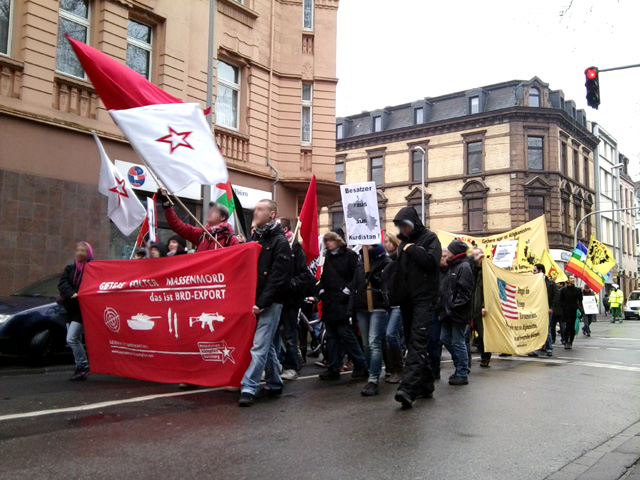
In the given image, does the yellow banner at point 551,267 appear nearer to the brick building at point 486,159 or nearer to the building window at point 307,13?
the building window at point 307,13

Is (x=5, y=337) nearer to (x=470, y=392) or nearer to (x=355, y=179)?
(x=470, y=392)

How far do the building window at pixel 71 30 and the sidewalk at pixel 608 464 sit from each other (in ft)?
43.3

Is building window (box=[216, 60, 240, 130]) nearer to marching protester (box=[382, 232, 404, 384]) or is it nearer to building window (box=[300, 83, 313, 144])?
building window (box=[300, 83, 313, 144])

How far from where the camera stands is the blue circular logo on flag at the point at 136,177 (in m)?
15.0

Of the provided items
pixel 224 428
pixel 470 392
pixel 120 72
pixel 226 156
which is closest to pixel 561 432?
pixel 470 392

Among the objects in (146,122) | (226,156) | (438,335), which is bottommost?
(438,335)

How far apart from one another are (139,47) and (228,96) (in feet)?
10.7

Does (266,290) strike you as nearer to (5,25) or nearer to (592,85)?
(592,85)

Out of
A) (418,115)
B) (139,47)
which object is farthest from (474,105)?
(139,47)

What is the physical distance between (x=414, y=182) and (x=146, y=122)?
1647 inches

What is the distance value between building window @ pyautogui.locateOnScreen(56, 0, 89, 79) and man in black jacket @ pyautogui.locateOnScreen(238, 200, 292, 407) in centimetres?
968

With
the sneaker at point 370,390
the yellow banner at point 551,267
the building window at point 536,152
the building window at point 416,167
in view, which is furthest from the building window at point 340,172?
the sneaker at point 370,390

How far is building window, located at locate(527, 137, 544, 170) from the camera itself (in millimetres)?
43906

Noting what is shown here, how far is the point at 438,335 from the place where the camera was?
27.2 ft
